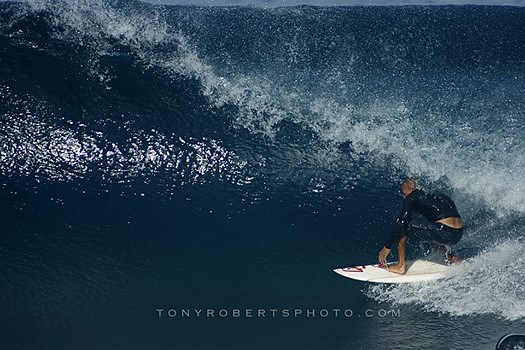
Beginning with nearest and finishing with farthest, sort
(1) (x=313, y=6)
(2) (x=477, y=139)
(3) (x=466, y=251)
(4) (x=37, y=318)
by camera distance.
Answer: (4) (x=37, y=318), (3) (x=466, y=251), (2) (x=477, y=139), (1) (x=313, y=6)

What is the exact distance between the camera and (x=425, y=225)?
8266 mm

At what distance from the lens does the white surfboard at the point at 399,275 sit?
8172 millimetres

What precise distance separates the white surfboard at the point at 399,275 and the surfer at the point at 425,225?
109 millimetres

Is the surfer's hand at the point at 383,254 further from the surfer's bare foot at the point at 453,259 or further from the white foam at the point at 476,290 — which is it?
the surfer's bare foot at the point at 453,259

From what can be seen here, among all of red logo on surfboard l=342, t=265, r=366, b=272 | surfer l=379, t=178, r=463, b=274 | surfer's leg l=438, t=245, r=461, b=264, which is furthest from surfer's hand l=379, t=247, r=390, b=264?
surfer's leg l=438, t=245, r=461, b=264

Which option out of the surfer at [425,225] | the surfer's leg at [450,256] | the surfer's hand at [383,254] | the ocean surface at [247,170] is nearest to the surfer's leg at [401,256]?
the surfer at [425,225]

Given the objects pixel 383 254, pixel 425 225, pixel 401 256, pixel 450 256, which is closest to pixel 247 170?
pixel 383 254

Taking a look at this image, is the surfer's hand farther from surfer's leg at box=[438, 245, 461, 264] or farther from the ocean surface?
surfer's leg at box=[438, 245, 461, 264]

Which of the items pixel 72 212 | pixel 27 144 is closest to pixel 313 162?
pixel 72 212

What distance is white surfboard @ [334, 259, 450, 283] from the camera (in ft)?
26.8

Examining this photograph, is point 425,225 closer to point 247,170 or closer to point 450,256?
point 450,256

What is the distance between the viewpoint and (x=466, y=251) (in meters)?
8.70

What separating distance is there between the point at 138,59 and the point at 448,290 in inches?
268

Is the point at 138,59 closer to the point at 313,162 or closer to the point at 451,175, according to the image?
the point at 313,162
